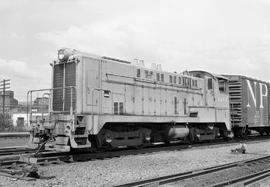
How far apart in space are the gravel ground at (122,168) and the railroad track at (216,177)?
765 mm

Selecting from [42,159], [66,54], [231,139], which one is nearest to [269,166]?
[42,159]

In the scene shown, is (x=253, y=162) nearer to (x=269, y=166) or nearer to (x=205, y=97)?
(x=269, y=166)

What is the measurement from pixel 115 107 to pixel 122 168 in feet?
11.8

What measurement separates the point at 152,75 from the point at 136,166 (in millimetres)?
5321

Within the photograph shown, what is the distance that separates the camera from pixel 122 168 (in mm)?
8992

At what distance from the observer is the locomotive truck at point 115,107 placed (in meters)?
10.5

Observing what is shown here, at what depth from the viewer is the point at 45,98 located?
12.5 meters

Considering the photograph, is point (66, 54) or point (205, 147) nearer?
point (66, 54)

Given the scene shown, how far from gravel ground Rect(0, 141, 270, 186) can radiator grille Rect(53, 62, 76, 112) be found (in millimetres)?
2576

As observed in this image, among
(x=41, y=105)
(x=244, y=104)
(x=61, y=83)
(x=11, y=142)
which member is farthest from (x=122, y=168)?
(x=11, y=142)

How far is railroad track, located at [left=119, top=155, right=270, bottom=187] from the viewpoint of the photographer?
666 centimetres

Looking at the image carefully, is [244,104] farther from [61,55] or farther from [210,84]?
[61,55]

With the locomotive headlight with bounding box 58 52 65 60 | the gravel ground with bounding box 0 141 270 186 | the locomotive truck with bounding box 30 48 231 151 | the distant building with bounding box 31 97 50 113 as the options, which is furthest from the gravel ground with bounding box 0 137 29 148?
the gravel ground with bounding box 0 141 270 186

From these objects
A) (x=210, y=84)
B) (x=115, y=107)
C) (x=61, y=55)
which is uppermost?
(x=61, y=55)
